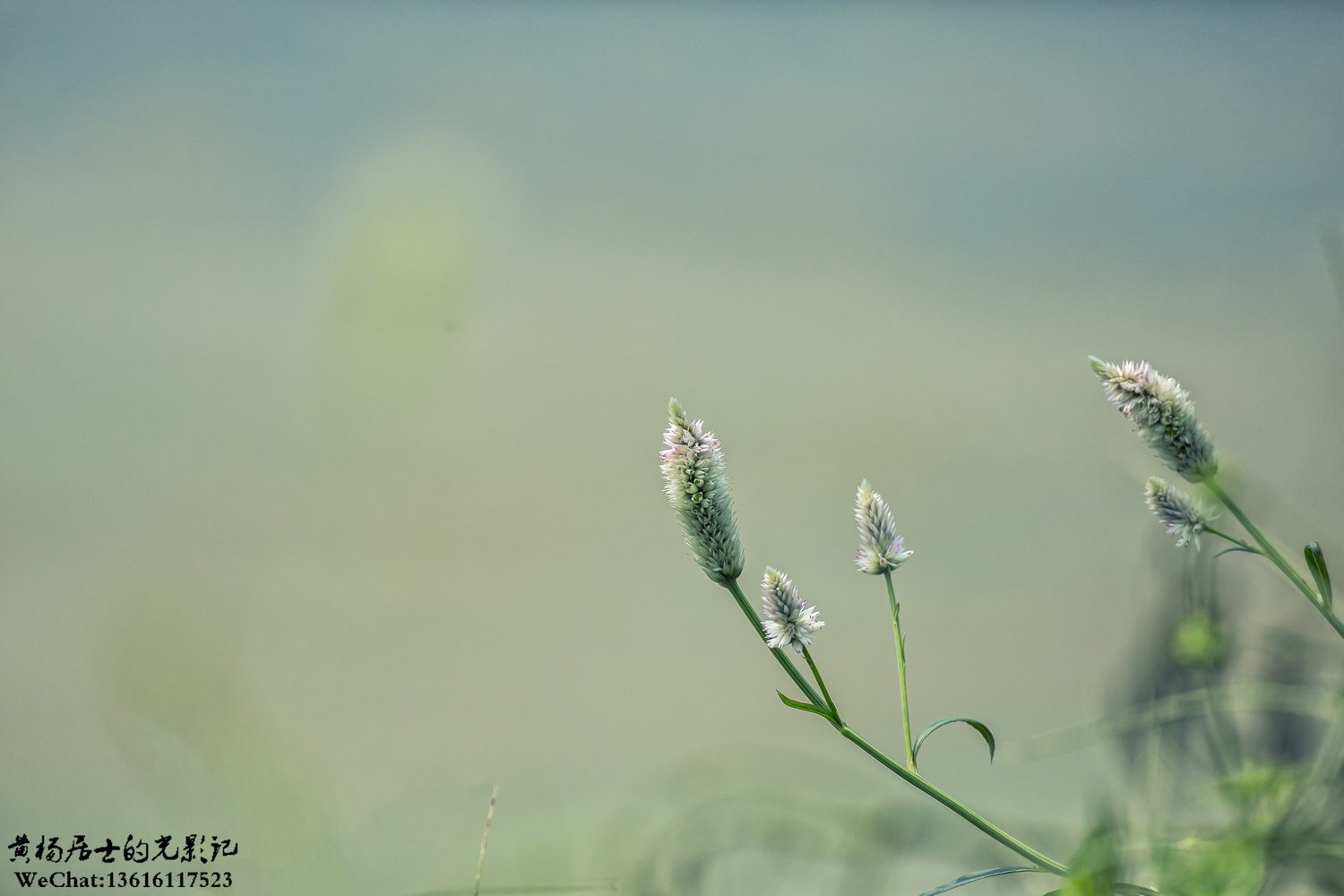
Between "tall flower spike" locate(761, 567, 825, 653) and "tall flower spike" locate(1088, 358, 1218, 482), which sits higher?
"tall flower spike" locate(1088, 358, 1218, 482)

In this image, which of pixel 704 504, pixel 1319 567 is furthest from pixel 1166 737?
pixel 704 504

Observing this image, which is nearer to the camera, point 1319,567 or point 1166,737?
point 1319,567

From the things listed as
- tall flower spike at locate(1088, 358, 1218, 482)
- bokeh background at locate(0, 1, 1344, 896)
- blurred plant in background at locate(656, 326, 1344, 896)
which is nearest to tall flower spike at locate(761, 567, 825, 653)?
blurred plant in background at locate(656, 326, 1344, 896)

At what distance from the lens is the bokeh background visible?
1.74ft

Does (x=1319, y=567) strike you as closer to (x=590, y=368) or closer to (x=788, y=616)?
(x=788, y=616)

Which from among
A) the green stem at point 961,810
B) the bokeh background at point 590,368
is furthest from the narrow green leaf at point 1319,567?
the bokeh background at point 590,368

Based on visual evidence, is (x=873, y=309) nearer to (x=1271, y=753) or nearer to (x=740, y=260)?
(x=740, y=260)

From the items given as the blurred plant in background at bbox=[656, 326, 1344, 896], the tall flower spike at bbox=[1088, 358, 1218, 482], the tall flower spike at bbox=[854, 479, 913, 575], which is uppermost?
the tall flower spike at bbox=[1088, 358, 1218, 482]

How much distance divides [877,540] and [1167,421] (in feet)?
0.30

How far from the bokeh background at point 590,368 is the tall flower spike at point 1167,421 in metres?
0.34

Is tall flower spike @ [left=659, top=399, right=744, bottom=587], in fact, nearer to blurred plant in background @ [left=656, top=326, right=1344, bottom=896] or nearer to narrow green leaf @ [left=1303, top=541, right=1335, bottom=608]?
blurred plant in background @ [left=656, top=326, right=1344, bottom=896]

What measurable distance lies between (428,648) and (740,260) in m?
0.39

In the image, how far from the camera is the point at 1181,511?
0.23m

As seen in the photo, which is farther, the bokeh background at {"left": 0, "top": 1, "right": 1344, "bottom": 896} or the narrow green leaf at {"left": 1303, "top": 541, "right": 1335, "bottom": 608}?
the bokeh background at {"left": 0, "top": 1, "right": 1344, "bottom": 896}
